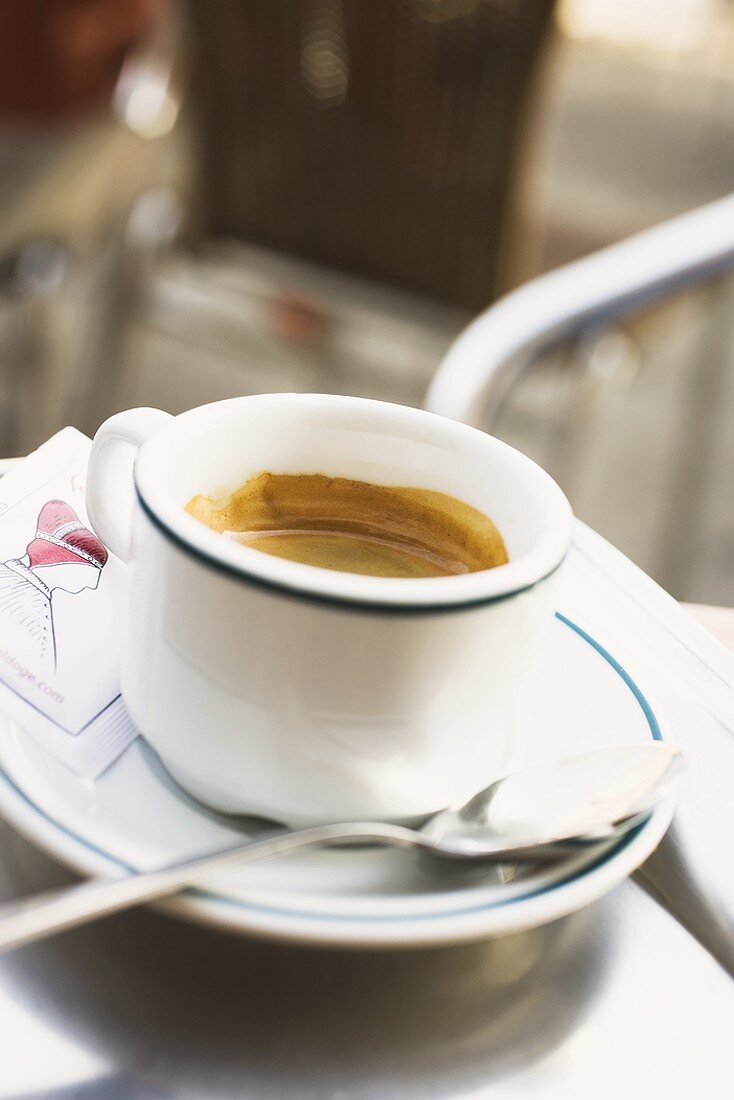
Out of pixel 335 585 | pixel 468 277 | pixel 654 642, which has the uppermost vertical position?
pixel 335 585

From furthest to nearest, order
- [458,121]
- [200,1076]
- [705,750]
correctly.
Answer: [458,121] < [705,750] < [200,1076]

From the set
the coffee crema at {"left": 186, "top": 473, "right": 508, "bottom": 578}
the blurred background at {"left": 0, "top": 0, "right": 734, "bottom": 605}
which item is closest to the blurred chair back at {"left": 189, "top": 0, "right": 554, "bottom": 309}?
the blurred background at {"left": 0, "top": 0, "right": 734, "bottom": 605}

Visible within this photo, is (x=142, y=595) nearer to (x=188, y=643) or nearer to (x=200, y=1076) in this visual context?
(x=188, y=643)

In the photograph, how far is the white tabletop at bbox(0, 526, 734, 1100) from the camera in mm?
300

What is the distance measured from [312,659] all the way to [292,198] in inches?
48.2

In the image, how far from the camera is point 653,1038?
1.08 ft

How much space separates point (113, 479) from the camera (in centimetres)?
41

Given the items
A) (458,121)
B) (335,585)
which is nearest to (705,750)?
(335,585)

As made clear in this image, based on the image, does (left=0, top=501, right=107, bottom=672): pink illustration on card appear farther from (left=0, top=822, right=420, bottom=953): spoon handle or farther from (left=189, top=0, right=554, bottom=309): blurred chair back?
(left=189, top=0, right=554, bottom=309): blurred chair back

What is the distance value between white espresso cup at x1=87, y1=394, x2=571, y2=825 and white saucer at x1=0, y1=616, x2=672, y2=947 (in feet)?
0.04

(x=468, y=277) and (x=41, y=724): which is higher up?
(x=41, y=724)

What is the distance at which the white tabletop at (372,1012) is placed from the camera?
0.30m

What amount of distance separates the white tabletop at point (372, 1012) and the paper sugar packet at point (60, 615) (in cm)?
4

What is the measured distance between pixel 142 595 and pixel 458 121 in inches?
42.3
